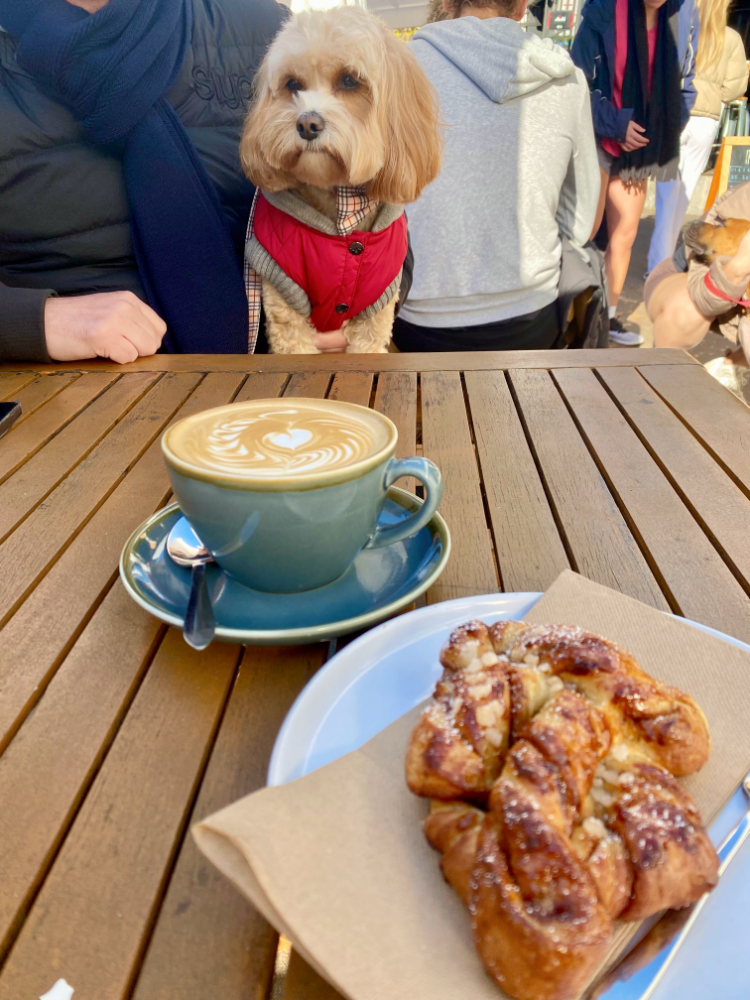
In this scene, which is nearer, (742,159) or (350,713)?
(350,713)

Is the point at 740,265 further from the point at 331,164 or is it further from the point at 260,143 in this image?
the point at 260,143

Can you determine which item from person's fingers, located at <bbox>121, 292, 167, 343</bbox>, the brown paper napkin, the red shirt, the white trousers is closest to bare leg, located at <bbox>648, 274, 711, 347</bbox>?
person's fingers, located at <bbox>121, 292, 167, 343</bbox>

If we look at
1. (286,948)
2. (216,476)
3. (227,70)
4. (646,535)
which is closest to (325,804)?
(286,948)

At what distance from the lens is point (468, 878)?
11.7 inches

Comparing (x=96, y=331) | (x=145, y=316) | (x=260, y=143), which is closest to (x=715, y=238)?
(x=260, y=143)

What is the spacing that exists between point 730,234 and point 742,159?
9.43 ft

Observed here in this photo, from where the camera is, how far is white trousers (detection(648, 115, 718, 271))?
4441 millimetres

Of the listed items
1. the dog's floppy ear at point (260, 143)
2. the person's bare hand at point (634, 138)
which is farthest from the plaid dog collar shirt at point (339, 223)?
the person's bare hand at point (634, 138)

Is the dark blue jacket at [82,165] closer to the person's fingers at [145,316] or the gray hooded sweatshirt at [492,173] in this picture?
the person's fingers at [145,316]

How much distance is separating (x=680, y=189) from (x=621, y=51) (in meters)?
1.13

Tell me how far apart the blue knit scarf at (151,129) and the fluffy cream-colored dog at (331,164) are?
114mm

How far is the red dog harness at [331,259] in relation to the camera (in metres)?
1.61

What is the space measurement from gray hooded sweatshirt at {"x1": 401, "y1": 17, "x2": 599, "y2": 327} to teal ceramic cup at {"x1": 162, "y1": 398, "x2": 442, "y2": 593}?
68.6 inches

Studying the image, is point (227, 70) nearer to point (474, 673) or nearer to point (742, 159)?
point (474, 673)
